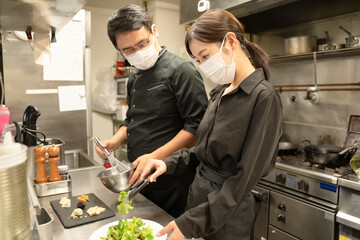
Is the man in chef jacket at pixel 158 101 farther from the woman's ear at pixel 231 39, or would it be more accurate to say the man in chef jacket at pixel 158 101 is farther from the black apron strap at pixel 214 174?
the woman's ear at pixel 231 39

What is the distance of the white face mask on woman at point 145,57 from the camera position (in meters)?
1.46

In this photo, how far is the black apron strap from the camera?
1086mm

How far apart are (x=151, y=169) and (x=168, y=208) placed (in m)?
0.40

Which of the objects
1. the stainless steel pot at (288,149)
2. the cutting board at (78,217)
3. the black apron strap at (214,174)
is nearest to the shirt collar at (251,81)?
the black apron strap at (214,174)

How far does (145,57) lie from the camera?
1.48 metres

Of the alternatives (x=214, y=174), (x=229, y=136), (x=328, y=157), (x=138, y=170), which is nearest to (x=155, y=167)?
(x=138, y=170)

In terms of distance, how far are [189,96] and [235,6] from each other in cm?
112

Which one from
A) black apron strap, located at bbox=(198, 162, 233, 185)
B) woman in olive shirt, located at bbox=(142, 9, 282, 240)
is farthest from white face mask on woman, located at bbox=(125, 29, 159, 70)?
black apron strap, located at bbox=(198, 162, 233, 185)

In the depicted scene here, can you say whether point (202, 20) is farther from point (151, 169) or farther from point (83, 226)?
point (83, 226)

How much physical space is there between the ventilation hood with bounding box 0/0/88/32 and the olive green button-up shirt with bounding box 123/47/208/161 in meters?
0.55

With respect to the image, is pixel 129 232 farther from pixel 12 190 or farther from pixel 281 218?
pixel 281 218

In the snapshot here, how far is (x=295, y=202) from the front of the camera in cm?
194

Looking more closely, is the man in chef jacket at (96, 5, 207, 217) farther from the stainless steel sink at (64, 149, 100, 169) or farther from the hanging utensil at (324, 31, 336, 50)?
the hanging utensil at (324, 31, 336, 50)

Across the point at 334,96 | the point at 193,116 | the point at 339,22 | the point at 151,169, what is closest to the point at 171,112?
the point at 193,116
